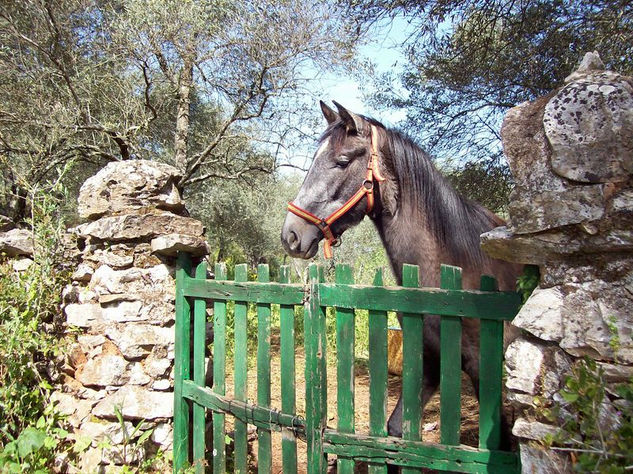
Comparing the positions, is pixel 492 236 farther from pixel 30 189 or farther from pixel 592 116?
pixel 30 189

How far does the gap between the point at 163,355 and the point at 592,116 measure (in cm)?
274

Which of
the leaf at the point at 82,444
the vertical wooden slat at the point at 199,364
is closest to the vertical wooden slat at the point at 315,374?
the vertical wooden slat at the point at 199,364

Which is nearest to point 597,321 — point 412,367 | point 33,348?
point 412,367

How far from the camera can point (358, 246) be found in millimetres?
18375

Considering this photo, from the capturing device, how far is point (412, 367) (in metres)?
2.18

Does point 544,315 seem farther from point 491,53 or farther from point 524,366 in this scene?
point 491,53

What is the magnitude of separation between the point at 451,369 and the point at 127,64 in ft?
29.2

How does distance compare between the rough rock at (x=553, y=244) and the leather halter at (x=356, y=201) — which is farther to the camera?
the leather halter at (x=356, y=201)

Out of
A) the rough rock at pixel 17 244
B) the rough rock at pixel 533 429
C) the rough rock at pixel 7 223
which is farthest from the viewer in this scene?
the rough rock at pixel 7 223

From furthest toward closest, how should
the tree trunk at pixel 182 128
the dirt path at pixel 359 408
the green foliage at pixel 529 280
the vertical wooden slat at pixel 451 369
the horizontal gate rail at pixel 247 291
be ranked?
the tree trunk at pixel 182 128, the dirt path at pixel 359 408, the horizontal gate rail at pixel 247 291, the vertical wooden slat at pixel 451 369, the green foliage at pixel 529 280

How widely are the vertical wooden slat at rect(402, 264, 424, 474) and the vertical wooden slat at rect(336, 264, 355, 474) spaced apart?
28 cm

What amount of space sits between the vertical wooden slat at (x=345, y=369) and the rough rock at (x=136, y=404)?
1327 millimetres

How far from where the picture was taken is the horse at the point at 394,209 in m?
2.62

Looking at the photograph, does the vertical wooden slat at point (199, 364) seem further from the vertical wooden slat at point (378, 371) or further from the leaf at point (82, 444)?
the vertical wooden slat at point (378, 371)
